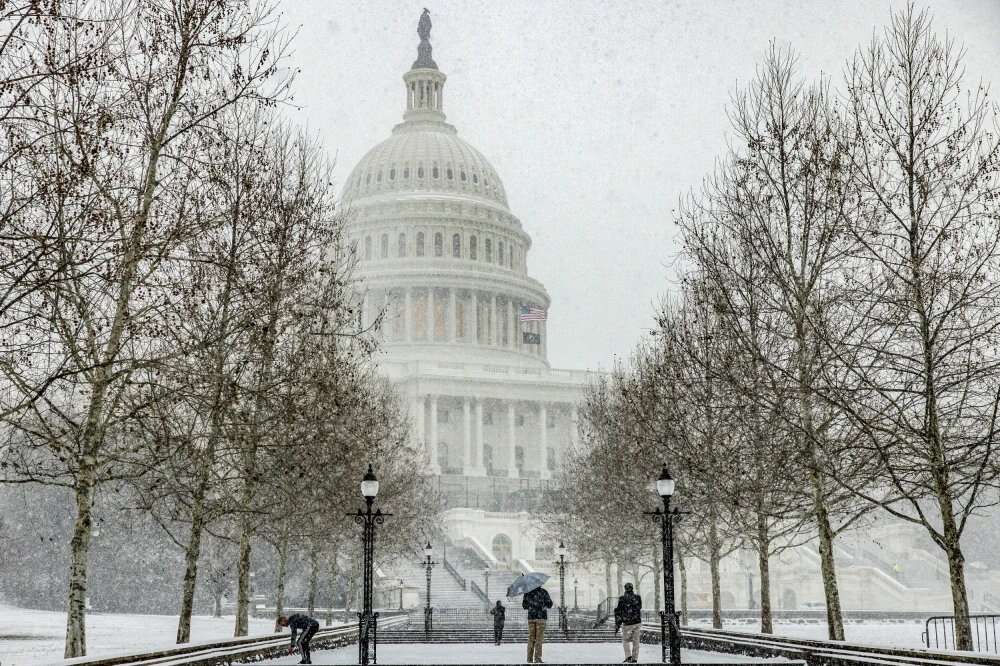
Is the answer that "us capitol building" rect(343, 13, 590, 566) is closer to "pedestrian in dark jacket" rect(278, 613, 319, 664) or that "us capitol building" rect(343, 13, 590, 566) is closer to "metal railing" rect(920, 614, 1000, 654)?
"metal railing" rect(920, 614, 1000, 654)

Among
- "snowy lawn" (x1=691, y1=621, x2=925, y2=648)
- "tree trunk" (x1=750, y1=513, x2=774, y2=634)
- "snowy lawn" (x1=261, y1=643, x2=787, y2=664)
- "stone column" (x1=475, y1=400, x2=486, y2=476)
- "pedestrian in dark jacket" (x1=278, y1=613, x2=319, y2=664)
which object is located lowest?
"snowy lawn" (x1=261, y1=643, x2=787, y2=664)

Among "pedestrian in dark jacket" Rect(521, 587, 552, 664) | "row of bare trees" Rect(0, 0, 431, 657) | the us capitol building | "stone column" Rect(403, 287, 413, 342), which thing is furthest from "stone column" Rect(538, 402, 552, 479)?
"pedestrian in dark jacket" Rect(521, 587, 552, 664)

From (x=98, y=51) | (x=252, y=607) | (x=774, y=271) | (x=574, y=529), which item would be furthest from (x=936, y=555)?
(x=98, y=51)

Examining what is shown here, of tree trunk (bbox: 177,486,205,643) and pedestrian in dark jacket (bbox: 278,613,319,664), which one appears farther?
pedestrian in dark jacket (bbox: 278,613,319,664)

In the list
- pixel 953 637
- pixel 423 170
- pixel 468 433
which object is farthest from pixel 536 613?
pixel 423 170

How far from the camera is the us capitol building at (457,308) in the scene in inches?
4717

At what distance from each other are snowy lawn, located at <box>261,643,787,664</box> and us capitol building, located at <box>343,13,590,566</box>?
6303 centimetres

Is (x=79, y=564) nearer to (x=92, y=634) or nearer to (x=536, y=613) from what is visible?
(x=536, y=613)

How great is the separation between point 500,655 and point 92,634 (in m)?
17.3

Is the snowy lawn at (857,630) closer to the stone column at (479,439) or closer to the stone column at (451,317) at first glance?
the stone column at (479,439)

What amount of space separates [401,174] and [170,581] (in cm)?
9124

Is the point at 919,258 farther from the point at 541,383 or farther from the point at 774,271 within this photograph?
the point at 541,383

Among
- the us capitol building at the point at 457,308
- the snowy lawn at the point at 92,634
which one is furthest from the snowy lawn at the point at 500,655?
the us capitol building at the point at 457,308

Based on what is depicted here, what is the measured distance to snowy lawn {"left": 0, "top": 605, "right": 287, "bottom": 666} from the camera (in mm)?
31359
